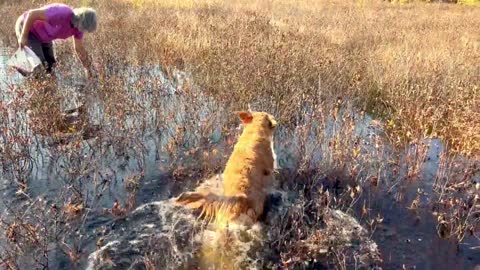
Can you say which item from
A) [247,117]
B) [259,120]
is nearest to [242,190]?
[259,120]

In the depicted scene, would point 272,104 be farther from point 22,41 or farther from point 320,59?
point 22,41

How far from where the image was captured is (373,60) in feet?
24.9

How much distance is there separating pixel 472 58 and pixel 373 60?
6.20ft

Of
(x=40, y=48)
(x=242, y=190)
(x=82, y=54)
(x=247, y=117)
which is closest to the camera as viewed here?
(x=242, y=190)

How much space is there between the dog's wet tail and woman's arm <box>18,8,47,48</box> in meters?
4.12

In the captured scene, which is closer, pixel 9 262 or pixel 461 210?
pixel 9 262

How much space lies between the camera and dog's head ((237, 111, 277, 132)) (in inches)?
177

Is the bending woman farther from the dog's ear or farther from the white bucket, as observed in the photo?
the dog's ear

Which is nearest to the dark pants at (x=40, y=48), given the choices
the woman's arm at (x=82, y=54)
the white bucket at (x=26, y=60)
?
the white bucket at (x=26, y=60)

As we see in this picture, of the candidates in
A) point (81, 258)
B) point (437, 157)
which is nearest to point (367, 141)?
point (437, 157)

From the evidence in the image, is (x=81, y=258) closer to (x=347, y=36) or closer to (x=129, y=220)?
(x=129, y=220)

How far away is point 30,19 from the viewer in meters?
5.82

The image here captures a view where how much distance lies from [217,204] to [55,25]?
4.36 meters

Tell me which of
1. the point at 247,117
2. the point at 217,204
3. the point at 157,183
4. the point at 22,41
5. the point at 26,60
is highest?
the point at 22,41
